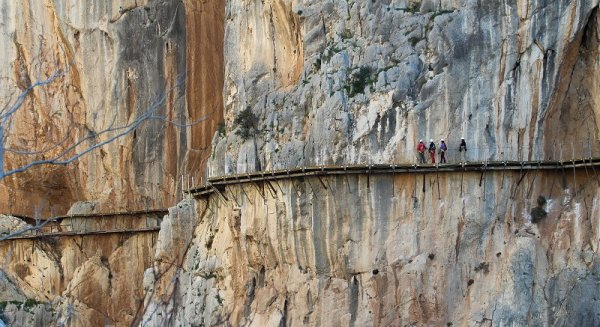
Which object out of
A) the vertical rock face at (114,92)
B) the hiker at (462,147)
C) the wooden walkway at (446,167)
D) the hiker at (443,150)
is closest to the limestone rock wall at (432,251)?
the wooden walkway at (446,167)

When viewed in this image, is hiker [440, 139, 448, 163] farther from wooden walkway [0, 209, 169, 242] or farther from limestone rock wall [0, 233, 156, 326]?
wooden walkway [0, 209, 169, 242]

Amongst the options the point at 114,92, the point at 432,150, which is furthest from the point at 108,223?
the point at 432,150

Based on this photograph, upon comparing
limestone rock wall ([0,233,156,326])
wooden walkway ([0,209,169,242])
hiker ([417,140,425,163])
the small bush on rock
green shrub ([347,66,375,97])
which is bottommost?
limestone rock wall ([0,233,156,326])

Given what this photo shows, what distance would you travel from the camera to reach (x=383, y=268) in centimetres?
3622

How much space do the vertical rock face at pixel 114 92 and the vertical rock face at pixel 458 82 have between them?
13.7m

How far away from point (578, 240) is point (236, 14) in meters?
15.6

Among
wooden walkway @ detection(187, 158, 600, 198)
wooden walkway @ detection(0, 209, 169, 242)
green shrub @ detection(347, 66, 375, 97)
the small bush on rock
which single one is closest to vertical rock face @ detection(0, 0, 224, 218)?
wooden walkway @ detection(0, 209, 169, 242)

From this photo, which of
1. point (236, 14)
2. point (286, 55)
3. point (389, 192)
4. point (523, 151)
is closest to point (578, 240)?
point (523, 151)

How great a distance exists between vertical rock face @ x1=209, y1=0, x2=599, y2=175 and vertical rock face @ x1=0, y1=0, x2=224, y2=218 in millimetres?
13677

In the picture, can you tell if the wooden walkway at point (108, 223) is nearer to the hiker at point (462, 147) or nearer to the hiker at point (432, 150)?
the hiker at point (432, 150)

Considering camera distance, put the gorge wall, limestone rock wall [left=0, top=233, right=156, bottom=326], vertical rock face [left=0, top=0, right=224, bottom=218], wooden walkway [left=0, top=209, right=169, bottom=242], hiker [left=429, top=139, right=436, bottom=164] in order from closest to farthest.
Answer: the gorge wall → hiker [left=429, top=139, right=436, bottom=164] → limestone rock wall [left=0, top=233, right=156, bottom=326] → vertical rock face [left=0, top=0, right=224, bottom=218] → wooden walkway [left=0, top=209, right=169, bottom=242]

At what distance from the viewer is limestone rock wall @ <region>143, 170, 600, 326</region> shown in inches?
1382

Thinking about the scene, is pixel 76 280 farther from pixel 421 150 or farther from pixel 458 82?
pixel 458 82

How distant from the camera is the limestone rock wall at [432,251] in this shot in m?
35.1
